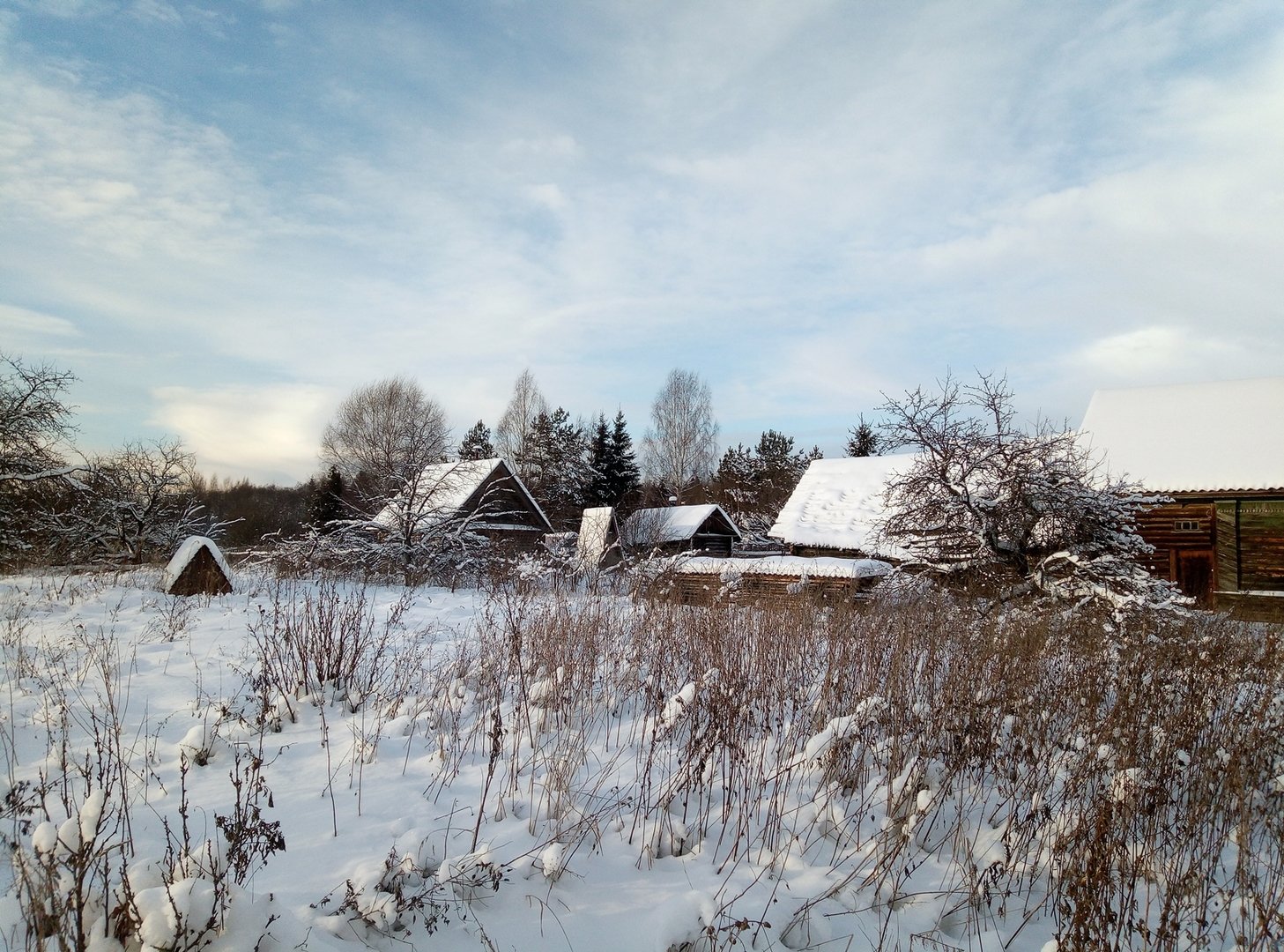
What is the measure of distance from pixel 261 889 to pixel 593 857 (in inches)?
51.3

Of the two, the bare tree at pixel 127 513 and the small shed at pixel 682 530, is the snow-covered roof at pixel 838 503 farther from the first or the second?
the bare tree at pixel 127 513

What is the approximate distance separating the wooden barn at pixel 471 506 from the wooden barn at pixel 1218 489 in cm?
1560

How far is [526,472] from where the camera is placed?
38.8 meters

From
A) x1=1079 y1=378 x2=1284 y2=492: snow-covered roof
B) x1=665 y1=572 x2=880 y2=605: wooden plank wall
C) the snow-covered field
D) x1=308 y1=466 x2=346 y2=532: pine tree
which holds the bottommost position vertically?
the snow-covered field

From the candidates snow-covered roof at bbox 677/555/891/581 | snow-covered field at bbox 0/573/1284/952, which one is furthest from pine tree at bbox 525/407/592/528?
snow-covered field at bbox 0/573/1284/952

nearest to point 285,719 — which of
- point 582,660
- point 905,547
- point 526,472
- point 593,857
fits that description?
point 582,660

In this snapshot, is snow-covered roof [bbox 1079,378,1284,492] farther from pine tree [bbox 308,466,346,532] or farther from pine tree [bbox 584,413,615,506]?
pine tree [bbox 308,466,346,532]

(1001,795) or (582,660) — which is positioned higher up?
(582,660)

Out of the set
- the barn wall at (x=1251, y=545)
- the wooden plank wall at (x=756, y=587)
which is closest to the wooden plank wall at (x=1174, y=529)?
the barn wall at (x=1251, y=545)

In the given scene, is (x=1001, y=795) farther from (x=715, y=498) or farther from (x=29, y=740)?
(x=715, y=498)

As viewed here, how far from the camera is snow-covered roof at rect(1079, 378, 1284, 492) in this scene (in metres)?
15.9

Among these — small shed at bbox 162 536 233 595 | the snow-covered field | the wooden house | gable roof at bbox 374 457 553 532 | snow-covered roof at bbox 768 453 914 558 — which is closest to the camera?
the snow-covered field

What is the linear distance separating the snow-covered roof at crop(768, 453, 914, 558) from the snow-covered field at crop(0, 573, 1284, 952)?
14199mm

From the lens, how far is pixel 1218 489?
15.7 m
